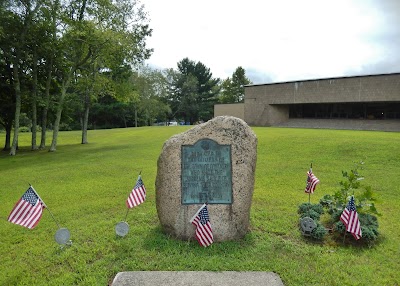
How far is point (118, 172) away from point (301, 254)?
8.29m

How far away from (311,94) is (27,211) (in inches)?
1326

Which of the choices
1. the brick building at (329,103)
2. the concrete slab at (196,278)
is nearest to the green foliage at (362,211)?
the concrete slab at (196,278)

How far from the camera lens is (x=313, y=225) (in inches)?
197

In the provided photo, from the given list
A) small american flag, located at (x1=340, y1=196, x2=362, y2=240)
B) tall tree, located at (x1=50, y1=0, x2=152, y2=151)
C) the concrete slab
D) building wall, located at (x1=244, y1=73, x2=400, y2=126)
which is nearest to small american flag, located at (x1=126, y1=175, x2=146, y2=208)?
the concrete slab

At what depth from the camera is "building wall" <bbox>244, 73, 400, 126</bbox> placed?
2870cm

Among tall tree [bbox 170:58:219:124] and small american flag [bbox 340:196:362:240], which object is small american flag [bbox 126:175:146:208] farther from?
tall tree [bbox 170:58:219:124]

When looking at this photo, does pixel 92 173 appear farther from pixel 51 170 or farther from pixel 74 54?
pixel 74 54

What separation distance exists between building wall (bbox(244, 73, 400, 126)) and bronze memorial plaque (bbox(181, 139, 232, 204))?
30.2 m

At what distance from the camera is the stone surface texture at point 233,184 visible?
4.82 metres

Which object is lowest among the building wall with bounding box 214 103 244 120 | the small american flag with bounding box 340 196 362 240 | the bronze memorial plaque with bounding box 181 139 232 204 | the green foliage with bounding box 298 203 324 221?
the green foliage with bounding box 298 203 324 221

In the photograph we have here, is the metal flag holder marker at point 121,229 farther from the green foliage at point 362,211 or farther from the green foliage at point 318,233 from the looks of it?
the green foliage at point 362,211

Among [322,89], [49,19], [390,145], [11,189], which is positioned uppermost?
[49,19]

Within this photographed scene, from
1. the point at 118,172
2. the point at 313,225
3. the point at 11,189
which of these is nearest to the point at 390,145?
the point at 313,225

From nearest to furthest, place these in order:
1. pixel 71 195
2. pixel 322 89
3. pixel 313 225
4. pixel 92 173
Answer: pixel 313 225 → pixel 71 195 → pixel 92 173 → pixel 322 89
